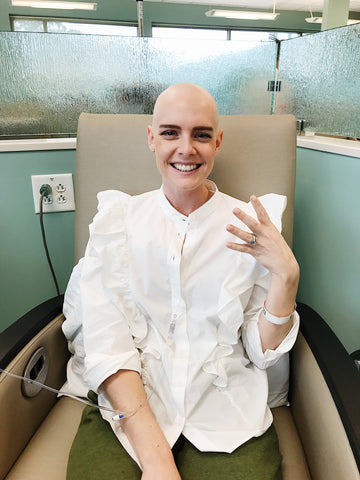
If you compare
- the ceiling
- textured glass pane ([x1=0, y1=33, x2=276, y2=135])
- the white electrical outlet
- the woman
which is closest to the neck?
the woman

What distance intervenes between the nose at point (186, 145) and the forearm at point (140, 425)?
20.7 inches

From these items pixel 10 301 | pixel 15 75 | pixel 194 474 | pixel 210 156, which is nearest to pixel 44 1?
pixel 15 75

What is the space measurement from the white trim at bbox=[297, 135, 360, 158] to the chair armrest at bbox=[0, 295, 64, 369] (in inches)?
36.6

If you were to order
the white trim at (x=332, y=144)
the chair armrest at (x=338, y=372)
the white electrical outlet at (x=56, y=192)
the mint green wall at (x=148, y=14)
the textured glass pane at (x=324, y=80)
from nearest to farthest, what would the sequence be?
1. the chair armrest at (x=338, y=372)
2. the white trim at (x=332, y=144)
3. the textured glass pane at (x=324, y=80)
4. the white electrical outlet at (x=56, y=192)
5. the mint green wall at (x=148, y=14)

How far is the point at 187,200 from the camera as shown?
3.06ft

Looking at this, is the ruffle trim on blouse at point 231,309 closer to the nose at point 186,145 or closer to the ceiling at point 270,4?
the nose at point 186,145

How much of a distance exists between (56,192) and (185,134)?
2.12 feet

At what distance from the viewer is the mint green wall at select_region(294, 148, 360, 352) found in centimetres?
107

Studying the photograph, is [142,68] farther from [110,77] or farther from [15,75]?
[15,75]

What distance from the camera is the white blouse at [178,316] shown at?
83cm

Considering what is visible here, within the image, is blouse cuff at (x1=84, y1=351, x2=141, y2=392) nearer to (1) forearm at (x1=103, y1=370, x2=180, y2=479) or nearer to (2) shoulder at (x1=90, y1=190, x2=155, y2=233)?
(1) forearm at (x1=103, y1=370, x2=180, y2=479)

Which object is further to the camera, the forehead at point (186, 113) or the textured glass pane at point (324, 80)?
the textured glass pane at point (324, 80)

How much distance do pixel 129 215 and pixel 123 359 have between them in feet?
1.20

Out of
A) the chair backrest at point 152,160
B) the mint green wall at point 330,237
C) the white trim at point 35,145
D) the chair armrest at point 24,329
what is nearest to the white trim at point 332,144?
the mint green wall at point 330,237
